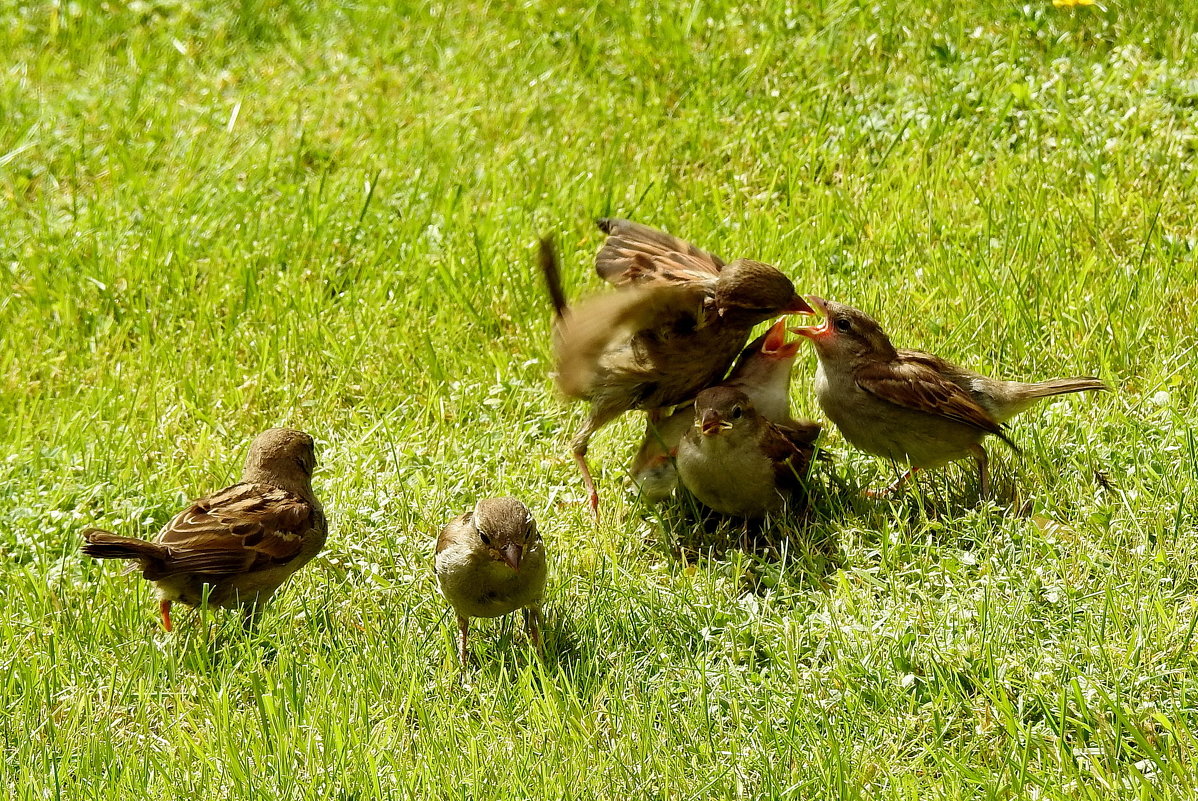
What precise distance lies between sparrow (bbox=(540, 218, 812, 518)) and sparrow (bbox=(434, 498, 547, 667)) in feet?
Result: 3.31

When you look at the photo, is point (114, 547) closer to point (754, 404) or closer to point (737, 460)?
point (737, 460)

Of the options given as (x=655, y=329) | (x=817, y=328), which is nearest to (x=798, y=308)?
(x=817, y=328)

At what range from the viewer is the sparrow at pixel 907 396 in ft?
20.7

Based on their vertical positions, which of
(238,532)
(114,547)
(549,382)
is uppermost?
(114,547)

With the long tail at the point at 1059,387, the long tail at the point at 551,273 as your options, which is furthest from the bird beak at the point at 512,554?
the long tail at the point at 1059,387

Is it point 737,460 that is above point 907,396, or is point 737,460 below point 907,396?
below

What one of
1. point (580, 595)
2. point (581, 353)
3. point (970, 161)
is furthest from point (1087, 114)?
point (580, 595)

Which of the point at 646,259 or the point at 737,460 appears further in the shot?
the point at 646,259

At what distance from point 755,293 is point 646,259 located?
2.98 ft

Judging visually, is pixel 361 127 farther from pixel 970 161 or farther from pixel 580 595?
pixel 580 595

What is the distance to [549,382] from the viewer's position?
777 cm

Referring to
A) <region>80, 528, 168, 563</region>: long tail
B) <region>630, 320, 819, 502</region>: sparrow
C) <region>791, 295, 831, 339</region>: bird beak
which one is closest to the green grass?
<region>630, 320, 819, 502</region>: sparrow

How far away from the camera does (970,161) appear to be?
29.2 ft

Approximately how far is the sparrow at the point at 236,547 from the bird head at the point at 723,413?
5.59ft
